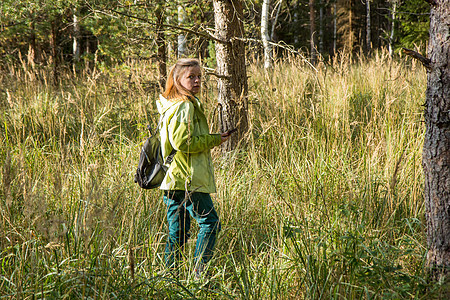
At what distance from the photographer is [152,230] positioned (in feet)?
9.04

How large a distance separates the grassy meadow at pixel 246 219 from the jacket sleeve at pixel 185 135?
46 cm

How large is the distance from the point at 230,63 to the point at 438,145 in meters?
2.33

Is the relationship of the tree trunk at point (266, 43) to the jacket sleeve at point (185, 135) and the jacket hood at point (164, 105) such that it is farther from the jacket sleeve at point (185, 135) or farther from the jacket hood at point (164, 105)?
the jacket sleeve at point (185, 135)

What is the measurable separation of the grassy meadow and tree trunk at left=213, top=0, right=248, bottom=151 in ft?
1.18

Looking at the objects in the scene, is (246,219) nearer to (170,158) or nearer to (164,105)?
(170,158)

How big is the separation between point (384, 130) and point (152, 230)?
2832 mm

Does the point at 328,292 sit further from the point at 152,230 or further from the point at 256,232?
the point at 152,230

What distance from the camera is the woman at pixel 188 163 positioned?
2.53 metres

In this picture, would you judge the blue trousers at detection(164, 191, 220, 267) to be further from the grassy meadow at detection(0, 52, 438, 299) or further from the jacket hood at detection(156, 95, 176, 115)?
the jacket hood at detection(156, 95, 176, 115)

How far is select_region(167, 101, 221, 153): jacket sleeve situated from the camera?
2504 millimetres

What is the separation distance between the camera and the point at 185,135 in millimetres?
2510

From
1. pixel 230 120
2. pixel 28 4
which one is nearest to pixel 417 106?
pixel 230 120

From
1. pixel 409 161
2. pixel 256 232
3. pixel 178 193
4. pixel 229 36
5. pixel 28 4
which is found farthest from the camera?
pixel 28 4

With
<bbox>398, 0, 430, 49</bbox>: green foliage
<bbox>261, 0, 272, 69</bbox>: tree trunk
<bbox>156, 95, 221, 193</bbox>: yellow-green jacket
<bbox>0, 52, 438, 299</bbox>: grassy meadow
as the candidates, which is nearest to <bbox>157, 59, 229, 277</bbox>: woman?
<bbox>156, 95, 221, 193</bbox>: yellow-green jacket
